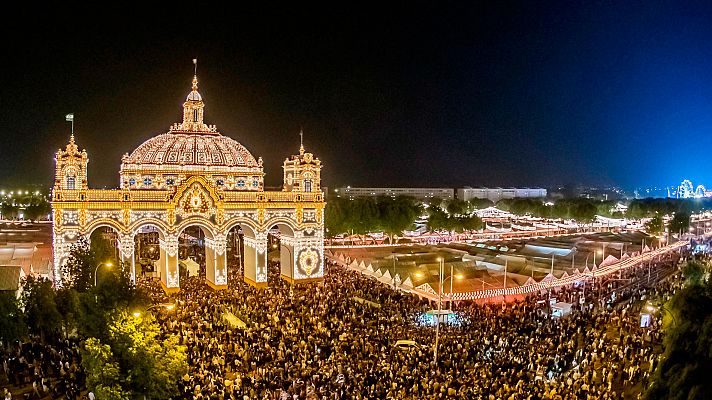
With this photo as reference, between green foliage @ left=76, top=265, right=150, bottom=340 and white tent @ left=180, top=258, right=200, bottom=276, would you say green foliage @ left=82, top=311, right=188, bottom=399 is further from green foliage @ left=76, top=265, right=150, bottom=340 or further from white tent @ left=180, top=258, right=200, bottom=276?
white tent @ left=180, top=258, right=200, bottom=276

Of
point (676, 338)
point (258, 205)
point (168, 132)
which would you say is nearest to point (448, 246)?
point (258, 205)

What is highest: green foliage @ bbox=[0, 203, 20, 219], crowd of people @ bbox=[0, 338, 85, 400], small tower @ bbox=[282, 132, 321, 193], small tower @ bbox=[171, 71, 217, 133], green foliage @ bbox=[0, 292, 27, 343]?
small tower @ bbox=[171, 71, 217, 133]

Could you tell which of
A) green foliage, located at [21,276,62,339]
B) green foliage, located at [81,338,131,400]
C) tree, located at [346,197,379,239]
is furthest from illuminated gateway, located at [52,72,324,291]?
green foliage, located at [81,338,131,400]

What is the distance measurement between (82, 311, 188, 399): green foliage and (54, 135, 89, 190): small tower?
759 inches

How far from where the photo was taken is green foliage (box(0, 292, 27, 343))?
66.9ft

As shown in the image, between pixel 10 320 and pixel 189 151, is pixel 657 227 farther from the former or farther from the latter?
pixel 10 320

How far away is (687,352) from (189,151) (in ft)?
116

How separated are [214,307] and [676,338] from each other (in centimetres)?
2052

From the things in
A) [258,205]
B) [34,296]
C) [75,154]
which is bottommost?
[34,296]

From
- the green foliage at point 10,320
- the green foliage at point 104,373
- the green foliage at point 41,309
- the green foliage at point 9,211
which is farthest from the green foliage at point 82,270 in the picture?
the green foliage at point 9,211

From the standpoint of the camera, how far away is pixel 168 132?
42000 mm

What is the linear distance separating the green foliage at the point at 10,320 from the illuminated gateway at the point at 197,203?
10.7m

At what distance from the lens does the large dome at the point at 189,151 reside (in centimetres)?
3988

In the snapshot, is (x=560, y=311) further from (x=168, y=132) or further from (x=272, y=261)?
(x=168, y=132)
